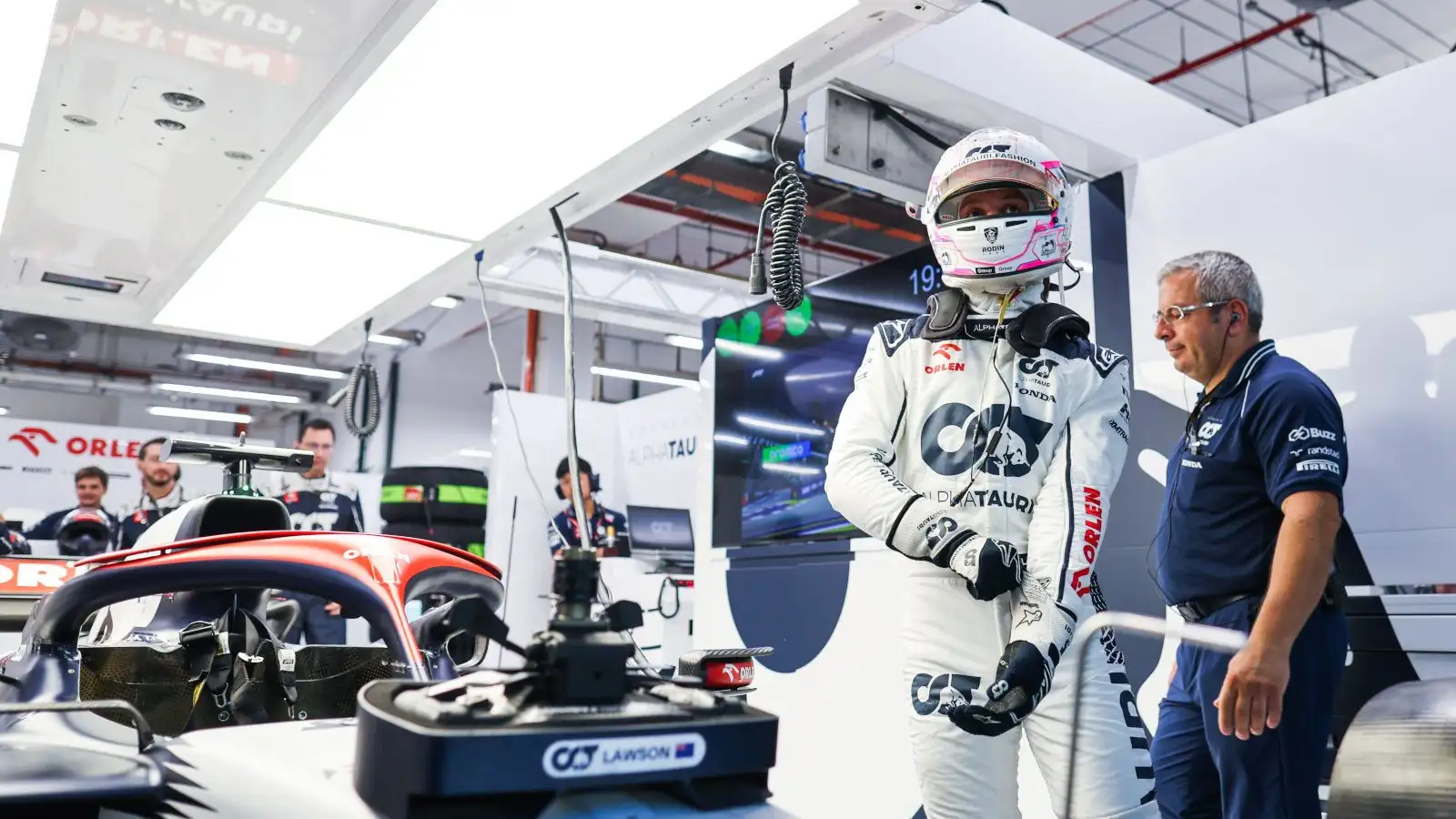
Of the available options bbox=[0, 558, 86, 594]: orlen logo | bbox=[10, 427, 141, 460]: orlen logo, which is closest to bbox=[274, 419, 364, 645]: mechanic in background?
bbox=[0, 558, 86, 594]: orlen logo

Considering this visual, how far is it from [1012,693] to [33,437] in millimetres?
11444

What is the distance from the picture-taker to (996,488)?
2035mm

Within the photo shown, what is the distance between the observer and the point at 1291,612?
2123mm

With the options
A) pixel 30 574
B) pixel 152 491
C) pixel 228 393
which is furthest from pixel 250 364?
pixel 30 574

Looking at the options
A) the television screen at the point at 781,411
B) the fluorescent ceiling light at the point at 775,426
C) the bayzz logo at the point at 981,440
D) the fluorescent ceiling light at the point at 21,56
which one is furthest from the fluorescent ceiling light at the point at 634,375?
the bayzz logo at the point at 981,440

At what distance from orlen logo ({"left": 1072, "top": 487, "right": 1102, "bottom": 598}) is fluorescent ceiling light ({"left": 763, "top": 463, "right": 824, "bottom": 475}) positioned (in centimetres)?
265

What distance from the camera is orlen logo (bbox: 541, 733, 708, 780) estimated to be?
0.88 meters

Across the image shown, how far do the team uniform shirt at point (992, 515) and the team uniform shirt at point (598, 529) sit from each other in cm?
710

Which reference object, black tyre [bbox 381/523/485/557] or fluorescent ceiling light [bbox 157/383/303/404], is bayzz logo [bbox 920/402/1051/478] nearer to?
black tyre [bbox 381/523/485/557]

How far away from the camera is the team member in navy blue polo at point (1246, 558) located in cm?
215

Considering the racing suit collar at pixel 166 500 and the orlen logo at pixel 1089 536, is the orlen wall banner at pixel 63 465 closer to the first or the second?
the racing suit collar at pixel 166 500

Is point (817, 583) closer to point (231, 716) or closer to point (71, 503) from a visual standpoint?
point (231, 716)

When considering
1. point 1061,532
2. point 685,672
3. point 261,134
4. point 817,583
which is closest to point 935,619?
point 1061,532

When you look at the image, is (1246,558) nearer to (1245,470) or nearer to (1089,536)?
(1245,470)
